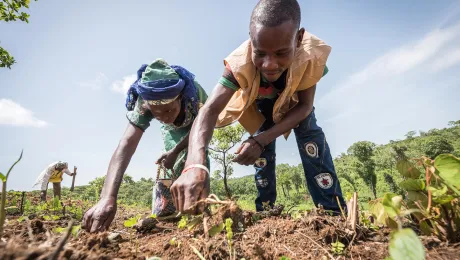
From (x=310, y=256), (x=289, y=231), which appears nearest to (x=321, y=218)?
(x=289, y=231)

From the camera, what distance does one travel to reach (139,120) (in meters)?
2.58

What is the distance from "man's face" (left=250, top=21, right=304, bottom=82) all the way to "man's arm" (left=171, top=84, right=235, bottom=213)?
365 millimetres

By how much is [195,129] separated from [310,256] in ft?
3.51

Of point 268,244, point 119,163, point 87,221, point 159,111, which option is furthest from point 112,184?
point 268,244

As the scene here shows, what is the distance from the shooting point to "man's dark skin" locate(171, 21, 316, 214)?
127 cm

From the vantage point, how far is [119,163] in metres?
2.24

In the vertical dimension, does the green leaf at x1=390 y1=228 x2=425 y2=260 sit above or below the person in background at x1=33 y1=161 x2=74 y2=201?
below

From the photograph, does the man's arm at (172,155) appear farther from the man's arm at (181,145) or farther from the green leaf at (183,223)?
the green leaf at (183,223)

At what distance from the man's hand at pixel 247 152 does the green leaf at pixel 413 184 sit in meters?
1.05

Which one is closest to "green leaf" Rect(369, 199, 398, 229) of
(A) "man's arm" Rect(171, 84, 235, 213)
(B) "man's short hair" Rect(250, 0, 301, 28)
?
(A) "man's arm" Rect(171, 84, 235, 213)

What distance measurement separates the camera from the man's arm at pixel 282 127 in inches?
77.5

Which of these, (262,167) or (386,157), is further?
(386,157)

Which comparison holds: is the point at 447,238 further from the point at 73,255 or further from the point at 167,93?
the point at 167,93

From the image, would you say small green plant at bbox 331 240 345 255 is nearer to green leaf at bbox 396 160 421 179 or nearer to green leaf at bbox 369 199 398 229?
green leaf at bbox 369 199 398 229
